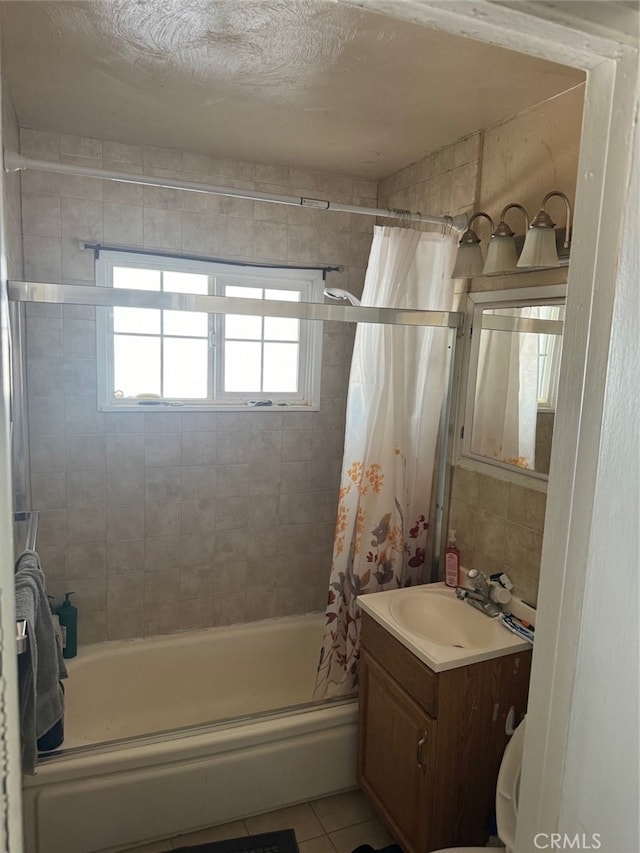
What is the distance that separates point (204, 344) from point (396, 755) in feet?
6.26

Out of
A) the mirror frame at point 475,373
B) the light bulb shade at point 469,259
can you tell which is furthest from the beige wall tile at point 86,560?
the light bulb shade at point 469,259

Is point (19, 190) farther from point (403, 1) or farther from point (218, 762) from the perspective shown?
point (218, 762)

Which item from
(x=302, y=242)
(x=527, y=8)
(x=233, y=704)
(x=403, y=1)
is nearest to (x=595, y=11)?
(x=527, y=8)

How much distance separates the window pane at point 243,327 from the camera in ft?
9.14

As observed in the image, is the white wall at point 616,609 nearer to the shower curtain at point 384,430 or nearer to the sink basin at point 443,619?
the sink basin at point 443,619

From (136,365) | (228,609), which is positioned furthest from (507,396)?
(228,609)

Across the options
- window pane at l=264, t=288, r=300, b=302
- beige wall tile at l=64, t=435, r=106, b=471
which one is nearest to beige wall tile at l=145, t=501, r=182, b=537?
beige wall tile at l=64, t=435, r=106, b=471

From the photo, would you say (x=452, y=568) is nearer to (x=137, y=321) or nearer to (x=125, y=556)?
(x=125, y=556)

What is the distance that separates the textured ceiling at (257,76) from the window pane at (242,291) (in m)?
0.61

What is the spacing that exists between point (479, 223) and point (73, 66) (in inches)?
58.6

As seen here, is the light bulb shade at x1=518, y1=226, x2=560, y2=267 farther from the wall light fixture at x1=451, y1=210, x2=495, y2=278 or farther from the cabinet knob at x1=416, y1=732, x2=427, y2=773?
the cabinet knob at x1=416, y1=732, x2=427, y2=773

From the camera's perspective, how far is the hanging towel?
1371mm

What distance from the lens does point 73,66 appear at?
1744mm

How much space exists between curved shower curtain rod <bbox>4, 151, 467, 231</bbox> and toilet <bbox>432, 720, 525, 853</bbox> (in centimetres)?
178
